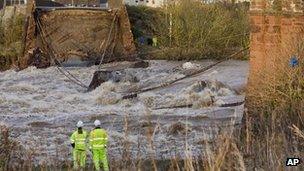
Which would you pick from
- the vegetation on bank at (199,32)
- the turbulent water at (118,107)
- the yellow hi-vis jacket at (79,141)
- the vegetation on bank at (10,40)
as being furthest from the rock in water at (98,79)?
the yellow hi-vis jacket at (79,141)

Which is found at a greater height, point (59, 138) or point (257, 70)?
point (257, 70)

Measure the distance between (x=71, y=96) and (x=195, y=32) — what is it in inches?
527

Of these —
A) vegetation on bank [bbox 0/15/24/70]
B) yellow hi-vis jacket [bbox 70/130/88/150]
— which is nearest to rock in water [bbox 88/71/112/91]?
vegetation on bank [bbox 0/15/24/70]

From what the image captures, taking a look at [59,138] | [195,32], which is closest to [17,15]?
[195,32]

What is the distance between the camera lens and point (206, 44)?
34.6 m

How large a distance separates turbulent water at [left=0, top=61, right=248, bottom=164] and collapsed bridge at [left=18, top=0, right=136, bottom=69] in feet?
4.04

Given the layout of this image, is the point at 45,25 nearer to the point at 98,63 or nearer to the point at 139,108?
the point at 98,63

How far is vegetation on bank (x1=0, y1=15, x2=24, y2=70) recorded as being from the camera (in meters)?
33.7

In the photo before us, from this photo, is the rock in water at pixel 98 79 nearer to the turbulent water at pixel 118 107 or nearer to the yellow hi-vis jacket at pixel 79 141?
the turbulent water at pixel 118 107

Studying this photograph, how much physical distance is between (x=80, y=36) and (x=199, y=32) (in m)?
6.93

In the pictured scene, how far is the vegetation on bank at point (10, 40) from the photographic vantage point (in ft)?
111

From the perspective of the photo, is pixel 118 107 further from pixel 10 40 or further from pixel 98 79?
pixel 10 40

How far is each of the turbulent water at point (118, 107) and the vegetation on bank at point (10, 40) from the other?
2.51 meters

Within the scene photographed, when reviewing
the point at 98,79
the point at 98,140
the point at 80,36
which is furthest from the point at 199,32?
the point at 98,140
